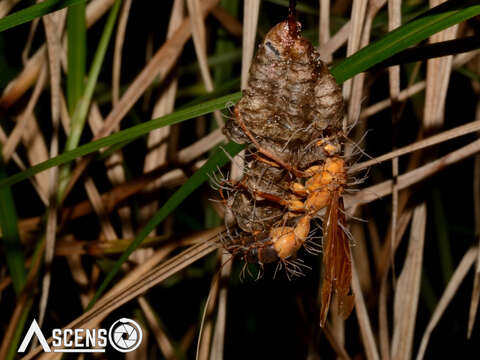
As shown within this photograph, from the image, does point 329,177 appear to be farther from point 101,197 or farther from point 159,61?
point 101,197

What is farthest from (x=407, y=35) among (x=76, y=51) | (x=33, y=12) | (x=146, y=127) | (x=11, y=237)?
(x=11, y=237)

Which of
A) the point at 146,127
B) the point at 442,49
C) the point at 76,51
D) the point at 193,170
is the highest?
the point at 76,51

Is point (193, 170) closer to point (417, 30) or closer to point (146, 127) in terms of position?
point (146, 127)

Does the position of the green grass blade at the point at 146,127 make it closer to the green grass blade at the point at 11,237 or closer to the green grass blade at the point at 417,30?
the green grass blade at the point at 417,30

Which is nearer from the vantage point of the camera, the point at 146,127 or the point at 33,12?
the point at 33,12

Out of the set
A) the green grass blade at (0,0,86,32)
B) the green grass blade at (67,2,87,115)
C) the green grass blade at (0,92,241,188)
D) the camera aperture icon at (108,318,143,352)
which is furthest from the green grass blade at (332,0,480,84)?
the camera aperture icon at (108,318,143,352)

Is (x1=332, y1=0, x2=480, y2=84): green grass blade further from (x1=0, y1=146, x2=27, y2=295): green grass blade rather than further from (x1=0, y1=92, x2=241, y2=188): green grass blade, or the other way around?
(x1=0, y1=146, x2=27, y2=295): green grass blade
